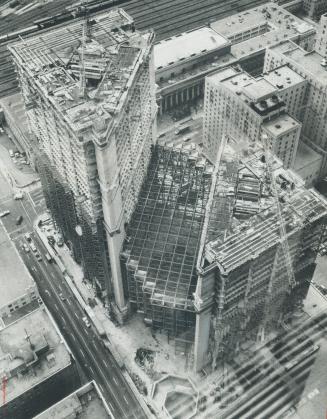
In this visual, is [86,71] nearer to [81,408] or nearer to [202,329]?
[202,329]

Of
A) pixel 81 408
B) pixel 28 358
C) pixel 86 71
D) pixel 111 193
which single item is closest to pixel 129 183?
pixel 111 193

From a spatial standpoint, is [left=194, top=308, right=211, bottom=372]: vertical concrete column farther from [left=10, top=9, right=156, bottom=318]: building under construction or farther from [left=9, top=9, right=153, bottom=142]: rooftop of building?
[left=9, top=9, right=153, bottom=142]: rooftop of building

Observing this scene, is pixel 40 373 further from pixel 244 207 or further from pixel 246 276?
pixel 244 207

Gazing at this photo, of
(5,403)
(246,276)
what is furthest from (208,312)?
(5,403)

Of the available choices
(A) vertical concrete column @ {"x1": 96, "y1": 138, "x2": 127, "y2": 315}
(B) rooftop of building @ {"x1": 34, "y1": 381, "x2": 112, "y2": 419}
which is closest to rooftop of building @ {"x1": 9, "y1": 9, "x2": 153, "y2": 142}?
(A) vertical concrete column @ {"x1": 96, "y1": 138, "x2": 127, "y2": 315}

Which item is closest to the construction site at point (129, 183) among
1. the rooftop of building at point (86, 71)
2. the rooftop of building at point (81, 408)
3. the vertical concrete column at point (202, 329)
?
the rooftop of building at point (86, 71)

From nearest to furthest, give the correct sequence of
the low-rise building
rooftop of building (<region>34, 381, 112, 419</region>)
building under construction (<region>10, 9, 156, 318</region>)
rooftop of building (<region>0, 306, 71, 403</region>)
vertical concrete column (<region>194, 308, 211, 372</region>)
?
building under construction (<region>10, 9, 156, 318</region>)
rooftop of building (<region>34, 381, 112, 419</region>)
vertical concrete column (<region>194, 308, 211, 372</region>)
the low-rise building
rooftop of building (<region>0, 306, 71, 403</region>)

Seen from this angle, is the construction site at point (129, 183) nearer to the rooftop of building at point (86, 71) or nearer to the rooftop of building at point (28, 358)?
the rooftop of building at point (86, 71)
